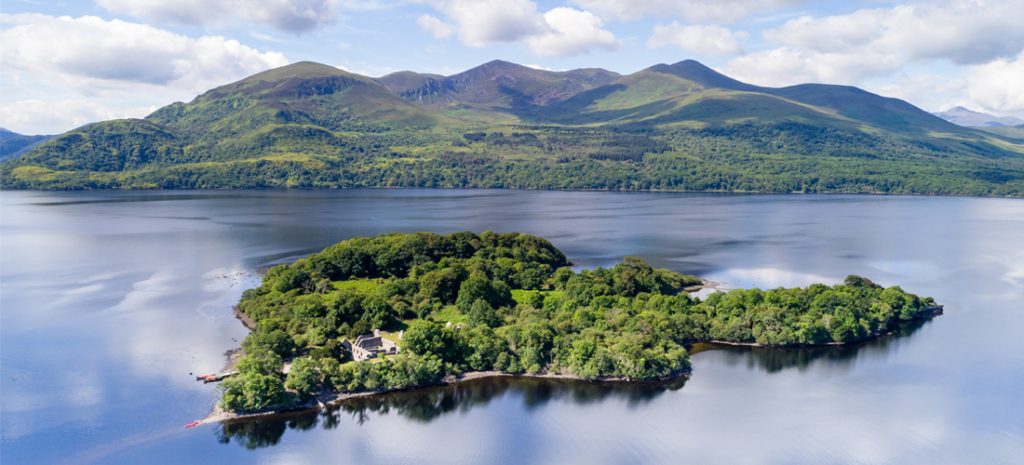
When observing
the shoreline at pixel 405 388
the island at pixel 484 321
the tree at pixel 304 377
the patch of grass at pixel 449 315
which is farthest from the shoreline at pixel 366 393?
the patch of grass at pixel 449 315

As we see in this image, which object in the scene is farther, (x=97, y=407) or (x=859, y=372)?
(x=859, y=372)

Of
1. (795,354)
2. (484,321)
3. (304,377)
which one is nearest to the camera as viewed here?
(304,377)

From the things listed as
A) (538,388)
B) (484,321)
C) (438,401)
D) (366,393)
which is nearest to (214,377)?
(366,393)

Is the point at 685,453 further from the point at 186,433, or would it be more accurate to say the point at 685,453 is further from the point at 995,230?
the point at 995,230

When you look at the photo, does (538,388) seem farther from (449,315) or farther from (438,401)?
(449,315)

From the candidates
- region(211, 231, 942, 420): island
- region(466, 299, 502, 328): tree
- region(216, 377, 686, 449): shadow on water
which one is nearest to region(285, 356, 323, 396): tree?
region(211, 231, 942, 420): island

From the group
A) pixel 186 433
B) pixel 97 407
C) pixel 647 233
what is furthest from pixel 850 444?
pixel 647 233

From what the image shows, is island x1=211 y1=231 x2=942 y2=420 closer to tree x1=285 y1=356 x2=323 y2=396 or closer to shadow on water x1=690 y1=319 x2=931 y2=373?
tree x1=285 y1=356 x2=323 y2=396
